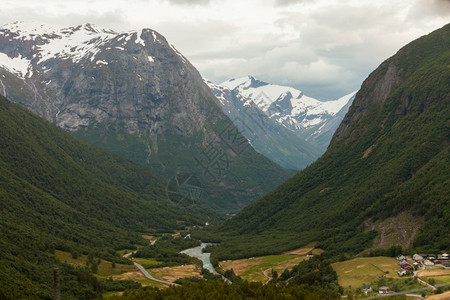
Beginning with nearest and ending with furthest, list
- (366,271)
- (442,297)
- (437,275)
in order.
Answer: (442,297) → (437,275) → (366,271)

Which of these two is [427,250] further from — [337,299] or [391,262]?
[337,299]

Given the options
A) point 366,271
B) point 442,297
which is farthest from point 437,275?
point 366,271

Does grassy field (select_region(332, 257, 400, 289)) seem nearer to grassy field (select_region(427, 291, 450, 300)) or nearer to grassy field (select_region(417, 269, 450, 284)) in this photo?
grassy field (select_region(417, 269, 450, 284))

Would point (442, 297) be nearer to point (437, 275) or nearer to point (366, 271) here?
point (437, 275)

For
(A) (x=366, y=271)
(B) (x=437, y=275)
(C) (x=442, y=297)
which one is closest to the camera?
(C) (x=442, y=297)

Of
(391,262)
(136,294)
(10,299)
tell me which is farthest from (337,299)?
(10,299)

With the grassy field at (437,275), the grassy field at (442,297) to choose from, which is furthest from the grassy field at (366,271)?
the grassy field at (442,297)

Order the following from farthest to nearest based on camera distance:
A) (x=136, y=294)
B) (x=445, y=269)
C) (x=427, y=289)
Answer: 1. (x=136, y=294)
2. (x=445, y=269)
3. (x=427, y=289)

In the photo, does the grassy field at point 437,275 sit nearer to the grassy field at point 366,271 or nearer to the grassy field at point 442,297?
the grassy field at point 366,271

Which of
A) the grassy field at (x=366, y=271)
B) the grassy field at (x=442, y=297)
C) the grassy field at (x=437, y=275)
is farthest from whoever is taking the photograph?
the grassy field at (x=366, y=271)
